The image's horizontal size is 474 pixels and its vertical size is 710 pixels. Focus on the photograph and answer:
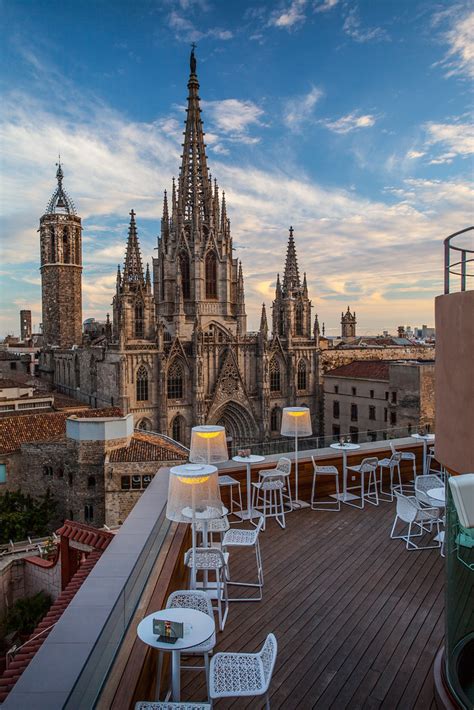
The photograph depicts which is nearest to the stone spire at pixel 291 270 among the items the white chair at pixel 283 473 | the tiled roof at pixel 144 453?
the tiled roof at pixel 144 453

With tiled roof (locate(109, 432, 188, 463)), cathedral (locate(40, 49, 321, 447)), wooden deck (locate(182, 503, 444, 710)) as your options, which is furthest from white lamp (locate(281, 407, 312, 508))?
cathedral (locate(40, 49, 321, 447))

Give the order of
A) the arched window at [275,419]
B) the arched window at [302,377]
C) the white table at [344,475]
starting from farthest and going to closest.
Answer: the arched window at [302,377]
the arched window at [275,419]
the white table at [344,475]

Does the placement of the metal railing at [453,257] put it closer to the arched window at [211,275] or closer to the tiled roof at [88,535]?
the tiled roof at [88,535]

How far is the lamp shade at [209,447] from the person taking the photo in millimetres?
6742

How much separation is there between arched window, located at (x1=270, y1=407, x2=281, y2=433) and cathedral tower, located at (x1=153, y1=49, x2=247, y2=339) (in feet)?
23.3

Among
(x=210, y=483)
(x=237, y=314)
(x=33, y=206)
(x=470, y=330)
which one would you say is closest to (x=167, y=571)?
(x=210, y=483)

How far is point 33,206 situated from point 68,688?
63832mm

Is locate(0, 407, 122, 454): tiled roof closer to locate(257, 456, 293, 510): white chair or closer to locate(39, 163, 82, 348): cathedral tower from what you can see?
Answer: locate(257, 456, 293, 510): white chair

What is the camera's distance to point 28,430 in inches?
964

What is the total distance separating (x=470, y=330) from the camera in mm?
3973

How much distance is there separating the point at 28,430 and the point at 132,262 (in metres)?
16.9

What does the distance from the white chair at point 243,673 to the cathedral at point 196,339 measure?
30.1 meters

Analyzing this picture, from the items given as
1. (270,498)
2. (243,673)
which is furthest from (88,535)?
(243,673)

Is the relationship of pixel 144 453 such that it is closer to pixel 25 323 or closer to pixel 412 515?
pixel 412 515
